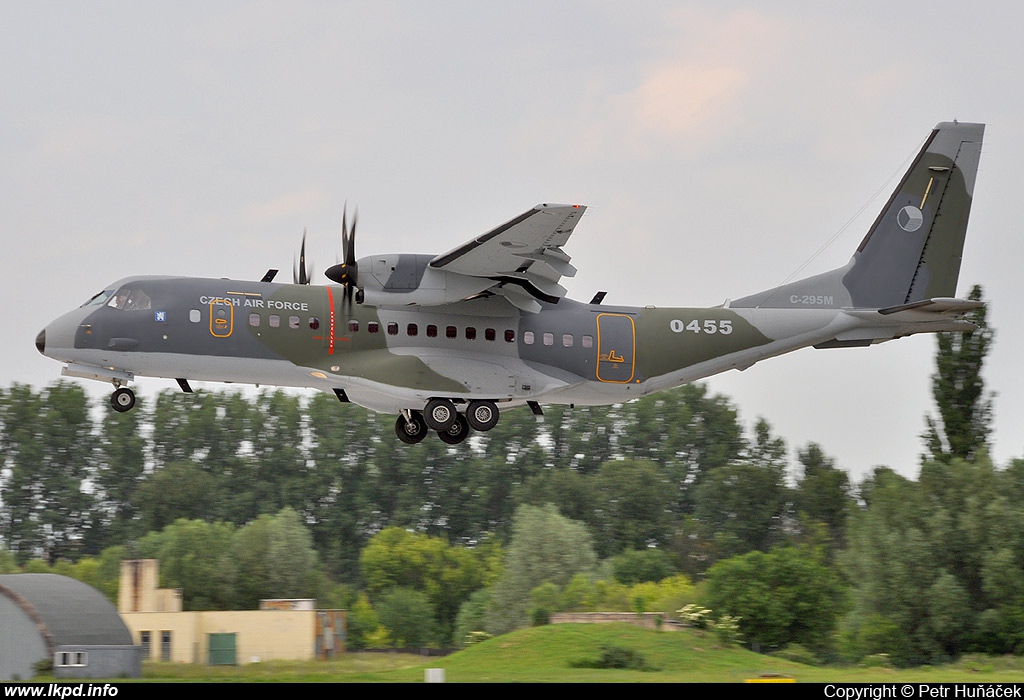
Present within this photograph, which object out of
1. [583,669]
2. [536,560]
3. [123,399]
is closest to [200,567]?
[536,560]

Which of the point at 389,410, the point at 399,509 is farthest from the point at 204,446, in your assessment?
the point at 389,410

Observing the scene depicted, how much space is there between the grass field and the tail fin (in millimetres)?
8847

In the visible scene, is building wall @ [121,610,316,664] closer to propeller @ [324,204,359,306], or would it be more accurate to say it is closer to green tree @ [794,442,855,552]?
propeller @ [324,204,359,306]

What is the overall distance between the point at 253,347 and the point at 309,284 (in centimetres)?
271

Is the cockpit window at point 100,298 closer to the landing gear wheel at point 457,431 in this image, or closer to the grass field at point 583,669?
the landing gear wheel at point 457,431

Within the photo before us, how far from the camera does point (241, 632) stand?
42094mm

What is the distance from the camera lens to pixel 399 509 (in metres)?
75.7

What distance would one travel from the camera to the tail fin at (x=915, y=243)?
29094 millimetres

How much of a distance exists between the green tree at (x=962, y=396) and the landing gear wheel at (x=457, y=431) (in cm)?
3466

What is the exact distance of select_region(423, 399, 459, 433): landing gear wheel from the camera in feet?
85.9

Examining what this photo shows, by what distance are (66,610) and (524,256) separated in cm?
2003

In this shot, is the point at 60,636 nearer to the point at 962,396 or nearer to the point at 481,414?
the point at 481,414

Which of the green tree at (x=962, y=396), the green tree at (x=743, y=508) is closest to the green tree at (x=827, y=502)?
the green tree at (x=743, y=508)

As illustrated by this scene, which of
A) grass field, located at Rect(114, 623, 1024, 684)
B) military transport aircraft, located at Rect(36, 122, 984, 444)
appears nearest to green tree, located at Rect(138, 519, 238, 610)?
grass field, located at Rect(114, 623, 1024, 684)
